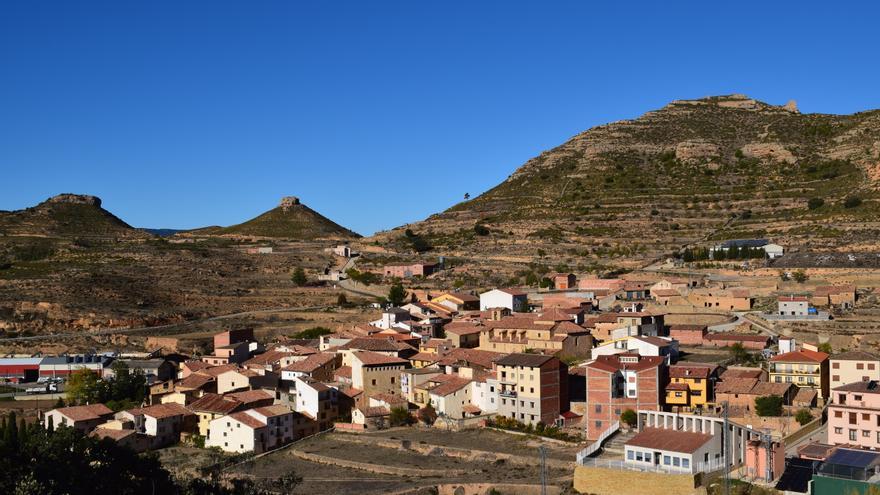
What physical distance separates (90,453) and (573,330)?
2434 cm

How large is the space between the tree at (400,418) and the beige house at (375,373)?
7.78ft

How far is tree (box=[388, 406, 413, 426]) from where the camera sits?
131 feet

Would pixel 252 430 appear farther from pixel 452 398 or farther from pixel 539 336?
pixel 539 336

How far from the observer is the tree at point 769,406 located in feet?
112

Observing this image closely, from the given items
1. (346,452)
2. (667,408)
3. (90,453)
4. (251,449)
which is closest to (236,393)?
(251,449)

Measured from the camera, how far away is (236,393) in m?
42.1

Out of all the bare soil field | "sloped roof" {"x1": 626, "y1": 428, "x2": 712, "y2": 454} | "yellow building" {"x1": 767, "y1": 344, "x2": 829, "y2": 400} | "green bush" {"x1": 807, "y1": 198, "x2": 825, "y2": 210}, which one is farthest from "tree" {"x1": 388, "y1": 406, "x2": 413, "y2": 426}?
"green bush" {"x1": 807, "y1": 198, "x2": 825, "y2": 210}

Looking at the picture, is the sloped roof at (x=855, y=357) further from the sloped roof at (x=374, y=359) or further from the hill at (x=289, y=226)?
the hill at (x=289, y=226)

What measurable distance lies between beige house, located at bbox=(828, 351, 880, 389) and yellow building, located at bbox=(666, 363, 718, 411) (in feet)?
15.3

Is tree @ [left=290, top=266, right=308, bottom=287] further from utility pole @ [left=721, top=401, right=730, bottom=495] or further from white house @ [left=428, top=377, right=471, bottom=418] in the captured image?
utility pole @ [left=721, top=401, right=730, bottom=495]

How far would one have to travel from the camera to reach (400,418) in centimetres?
4003

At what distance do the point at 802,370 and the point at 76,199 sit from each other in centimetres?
10800

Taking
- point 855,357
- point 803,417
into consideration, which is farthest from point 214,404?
point 855,357

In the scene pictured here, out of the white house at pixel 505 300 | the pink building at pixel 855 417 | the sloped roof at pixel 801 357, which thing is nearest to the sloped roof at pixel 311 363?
the white house at pixel 505 300
